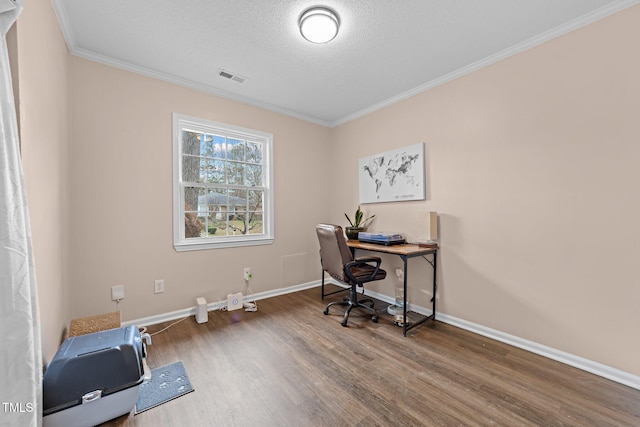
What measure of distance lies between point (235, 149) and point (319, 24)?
1787 mm

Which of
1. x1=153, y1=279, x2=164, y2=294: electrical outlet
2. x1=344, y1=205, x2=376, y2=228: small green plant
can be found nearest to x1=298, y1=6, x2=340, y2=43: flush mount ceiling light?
x1=344, y1=205, x2=376, y2=228: small green plant

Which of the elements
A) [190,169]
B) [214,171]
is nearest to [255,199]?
[214,171]

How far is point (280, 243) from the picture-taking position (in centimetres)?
347

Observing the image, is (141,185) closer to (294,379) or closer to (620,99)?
(294,379)

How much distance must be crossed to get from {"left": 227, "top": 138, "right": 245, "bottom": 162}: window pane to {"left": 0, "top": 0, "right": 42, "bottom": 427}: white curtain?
2098 mm

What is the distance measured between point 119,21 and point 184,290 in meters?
2.38

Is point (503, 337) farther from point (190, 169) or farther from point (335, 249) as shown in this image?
point (190, 169)

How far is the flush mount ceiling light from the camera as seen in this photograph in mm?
1771

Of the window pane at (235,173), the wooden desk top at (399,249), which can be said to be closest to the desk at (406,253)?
the wooden desk top at (399,249)

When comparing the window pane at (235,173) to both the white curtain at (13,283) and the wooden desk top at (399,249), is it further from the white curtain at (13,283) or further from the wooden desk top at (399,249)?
the white curtain at (13,283)

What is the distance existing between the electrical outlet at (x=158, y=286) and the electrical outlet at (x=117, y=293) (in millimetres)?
260

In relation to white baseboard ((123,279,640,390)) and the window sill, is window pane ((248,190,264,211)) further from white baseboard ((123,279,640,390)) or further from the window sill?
white baseboard ((123,279,640,390))

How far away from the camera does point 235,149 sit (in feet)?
10.4

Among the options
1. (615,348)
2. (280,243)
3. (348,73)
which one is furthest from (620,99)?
(280,243)
